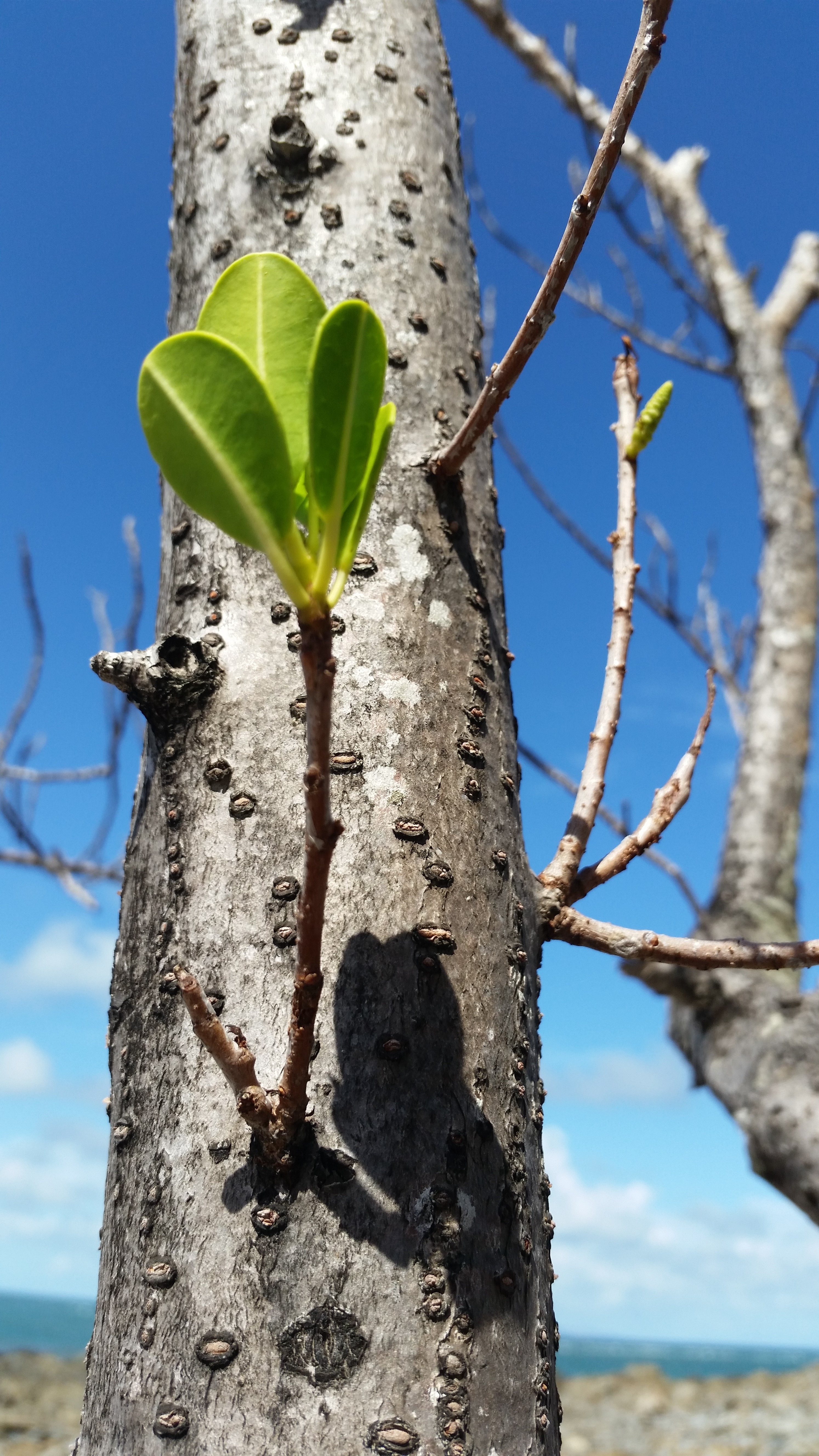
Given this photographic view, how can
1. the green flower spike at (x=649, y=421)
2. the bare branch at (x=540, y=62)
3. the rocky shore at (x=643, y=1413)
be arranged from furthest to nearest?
the rocky shore at (x=643, y=1413), the bare branch at (x=540, y=62), the green flower spike at (x=649, y=421)

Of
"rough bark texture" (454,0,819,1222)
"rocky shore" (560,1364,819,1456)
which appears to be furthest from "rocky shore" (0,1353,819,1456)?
"rough bark texture" (454,0,819,1222)

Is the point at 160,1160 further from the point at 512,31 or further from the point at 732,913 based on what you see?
the point at 512,31

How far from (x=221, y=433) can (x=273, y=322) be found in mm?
113

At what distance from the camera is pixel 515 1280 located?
0.66 m

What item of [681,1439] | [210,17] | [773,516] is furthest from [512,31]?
[681,1439]

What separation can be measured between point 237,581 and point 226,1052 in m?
0.45

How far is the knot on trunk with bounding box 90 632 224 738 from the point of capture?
0.80 m

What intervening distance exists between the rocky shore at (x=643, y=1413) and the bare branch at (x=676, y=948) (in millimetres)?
4313

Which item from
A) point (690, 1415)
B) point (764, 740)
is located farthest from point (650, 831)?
point (690, 1415)

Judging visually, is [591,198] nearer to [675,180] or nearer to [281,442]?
[281,442]

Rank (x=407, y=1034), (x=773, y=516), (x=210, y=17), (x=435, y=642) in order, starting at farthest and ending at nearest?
1. (x=773, y=516)
2. (x=210, y=17)
3. (x=435, y=642)
4. (x=407, y=1034)

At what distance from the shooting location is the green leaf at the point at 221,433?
20.2 inches

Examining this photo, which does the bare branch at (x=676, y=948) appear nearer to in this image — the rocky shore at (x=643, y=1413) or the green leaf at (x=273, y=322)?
the green leaf at (x=273, y=322)

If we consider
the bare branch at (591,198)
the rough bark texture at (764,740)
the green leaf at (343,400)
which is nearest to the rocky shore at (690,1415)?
the rough bark texture at (764,740)
